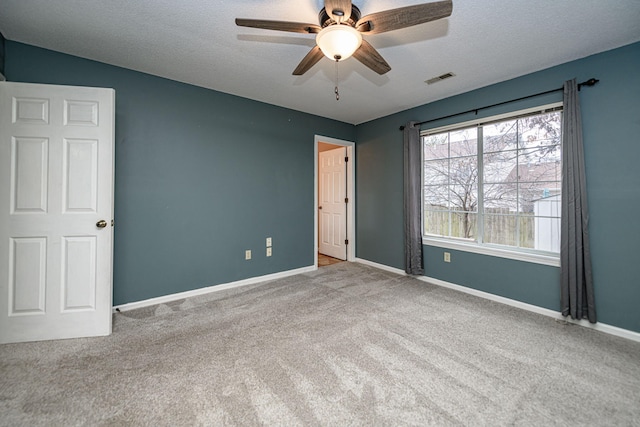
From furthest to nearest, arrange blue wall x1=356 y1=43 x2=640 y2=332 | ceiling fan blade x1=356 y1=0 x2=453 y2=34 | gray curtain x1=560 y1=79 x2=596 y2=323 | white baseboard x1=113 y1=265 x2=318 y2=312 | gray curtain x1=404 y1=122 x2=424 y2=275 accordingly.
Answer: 1. gray curtain x1=404 y1=122 x2=424 y2=275
2. white baseboard x1=113 y1=265 x2=318 y2=312
3. gray curtain x1=560 y1=79 x2=596 y2=323
4. blue wall x1=356 y1=43 x2=640 y2=332
5. ceiling fan blade x1=356 y1=0 x2=453 y2=34

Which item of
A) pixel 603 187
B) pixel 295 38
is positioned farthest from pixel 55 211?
pixel 603 187

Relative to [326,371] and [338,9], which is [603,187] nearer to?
[338,9]

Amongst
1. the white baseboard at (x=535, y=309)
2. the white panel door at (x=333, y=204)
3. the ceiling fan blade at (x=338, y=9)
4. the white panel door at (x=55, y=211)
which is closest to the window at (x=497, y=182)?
the white baseboard at (x=535, y=309)

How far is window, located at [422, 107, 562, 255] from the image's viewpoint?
273cm

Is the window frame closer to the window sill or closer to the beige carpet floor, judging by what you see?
the window sill

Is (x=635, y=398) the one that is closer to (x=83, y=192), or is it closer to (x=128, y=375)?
(x=128, y=375)

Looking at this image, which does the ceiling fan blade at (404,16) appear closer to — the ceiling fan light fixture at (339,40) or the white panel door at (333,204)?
the ceiling fan light fixture at (339,40)

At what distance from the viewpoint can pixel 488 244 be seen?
319 cm

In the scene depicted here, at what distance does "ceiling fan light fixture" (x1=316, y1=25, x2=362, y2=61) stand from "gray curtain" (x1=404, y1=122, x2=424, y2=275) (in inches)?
90.0

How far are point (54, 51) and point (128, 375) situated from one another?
282 centimetres

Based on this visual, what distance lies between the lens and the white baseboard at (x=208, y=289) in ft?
9.11

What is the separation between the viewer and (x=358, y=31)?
1633 mm

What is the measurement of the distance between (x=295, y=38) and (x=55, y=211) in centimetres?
239

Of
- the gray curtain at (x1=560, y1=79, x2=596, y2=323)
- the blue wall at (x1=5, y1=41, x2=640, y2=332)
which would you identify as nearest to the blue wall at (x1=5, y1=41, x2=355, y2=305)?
the blue wall at (x1=5, y1=41, x2=640, y2=332)
